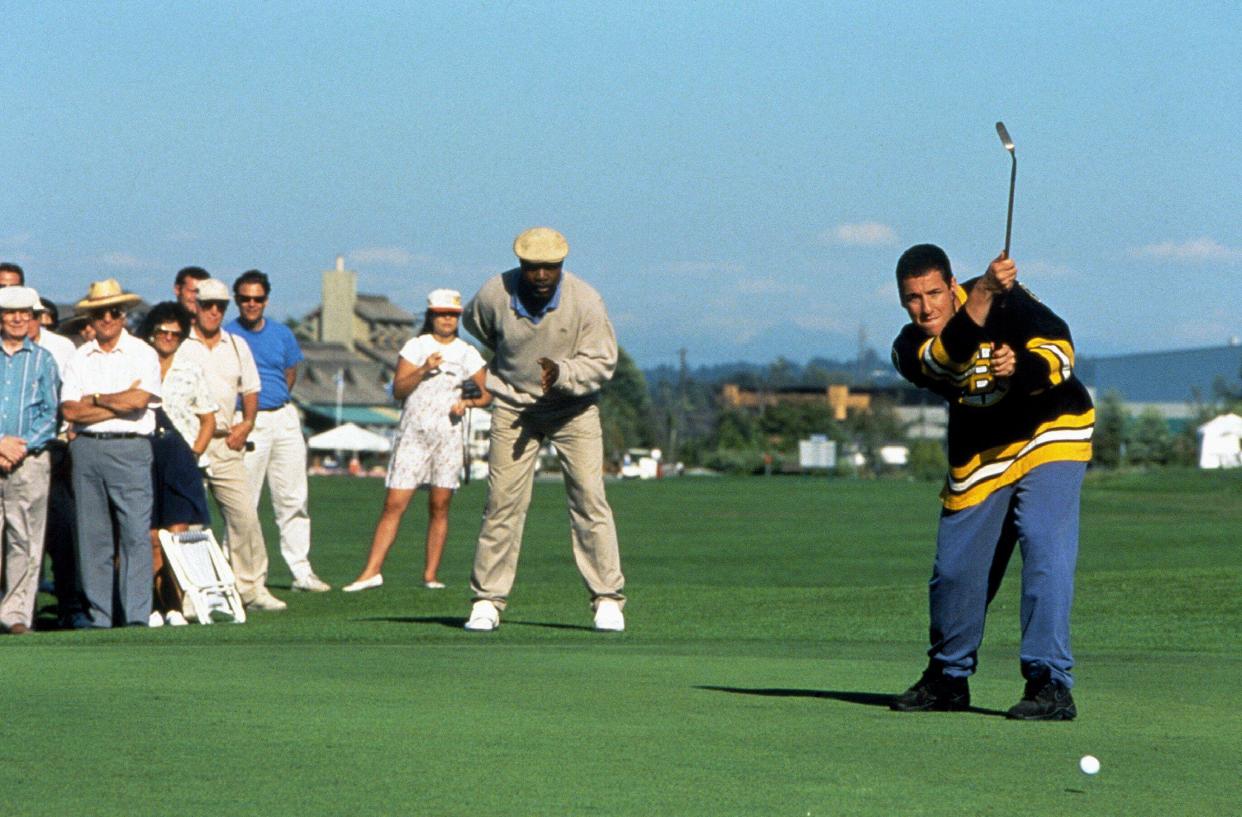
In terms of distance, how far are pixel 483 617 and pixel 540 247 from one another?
6.69ft

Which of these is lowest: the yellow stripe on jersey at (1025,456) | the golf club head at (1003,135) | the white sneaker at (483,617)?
the white sneaker at (483,617)

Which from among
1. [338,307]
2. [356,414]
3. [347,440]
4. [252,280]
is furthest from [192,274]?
[338,307]

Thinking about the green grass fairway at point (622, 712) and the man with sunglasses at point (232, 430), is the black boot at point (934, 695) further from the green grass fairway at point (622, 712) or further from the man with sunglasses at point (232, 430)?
the man with sunglasses at point (232, 430)

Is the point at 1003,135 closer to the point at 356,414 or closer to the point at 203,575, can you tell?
the point at 203,575

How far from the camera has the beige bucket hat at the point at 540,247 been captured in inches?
400

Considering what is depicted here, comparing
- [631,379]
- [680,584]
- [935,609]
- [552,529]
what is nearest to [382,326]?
[631,379]

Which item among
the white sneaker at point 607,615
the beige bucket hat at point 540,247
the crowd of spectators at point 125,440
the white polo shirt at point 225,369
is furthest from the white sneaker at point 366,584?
the beige bucket hat at point 540,247

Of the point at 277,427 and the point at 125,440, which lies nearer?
the point at 125,440

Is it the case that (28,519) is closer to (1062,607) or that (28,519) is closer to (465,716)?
(465,716)

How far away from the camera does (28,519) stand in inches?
464

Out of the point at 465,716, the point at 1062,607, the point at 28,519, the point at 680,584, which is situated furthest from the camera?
the point at 680,584

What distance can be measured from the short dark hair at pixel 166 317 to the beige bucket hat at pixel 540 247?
10.1 feet

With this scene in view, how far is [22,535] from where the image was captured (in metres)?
11.8

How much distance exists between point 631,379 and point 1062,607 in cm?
13716
